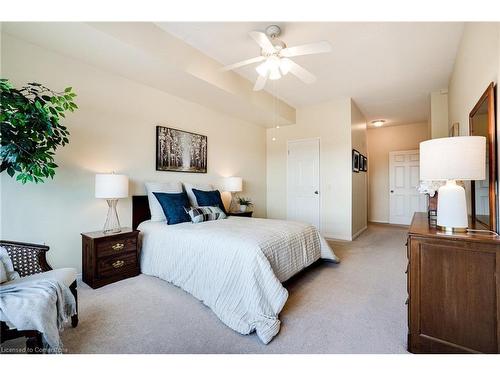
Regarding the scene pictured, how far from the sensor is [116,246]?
2523mm

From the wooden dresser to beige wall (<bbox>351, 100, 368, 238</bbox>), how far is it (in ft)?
10.6

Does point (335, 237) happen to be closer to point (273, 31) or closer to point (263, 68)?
point (263, 68)

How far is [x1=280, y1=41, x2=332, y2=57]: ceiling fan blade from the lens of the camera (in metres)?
2.05

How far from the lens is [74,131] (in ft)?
8.46

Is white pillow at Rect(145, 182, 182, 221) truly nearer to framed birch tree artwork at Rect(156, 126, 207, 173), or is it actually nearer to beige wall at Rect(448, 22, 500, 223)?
framed birch tree artwork at Rect(156, 126, 207, 173)

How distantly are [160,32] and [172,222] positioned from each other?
7.02ft

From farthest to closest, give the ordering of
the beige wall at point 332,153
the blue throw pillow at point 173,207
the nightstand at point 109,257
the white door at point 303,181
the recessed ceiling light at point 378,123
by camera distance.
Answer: the recessed ceiling light at point 378,123 < the white door at point 303,181 < the beige wall at point 332,153 < the blue throw pillow at point 173,207 < the nightstand at point 109,257

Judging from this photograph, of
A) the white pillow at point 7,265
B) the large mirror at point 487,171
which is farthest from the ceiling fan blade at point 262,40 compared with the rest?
the white pillow at point 7,265

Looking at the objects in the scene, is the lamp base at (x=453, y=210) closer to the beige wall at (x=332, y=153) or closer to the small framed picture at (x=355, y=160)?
the beige wall at (x=332, y=153)

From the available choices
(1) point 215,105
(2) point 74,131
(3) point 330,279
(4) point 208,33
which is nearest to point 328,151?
(1) point 215,105

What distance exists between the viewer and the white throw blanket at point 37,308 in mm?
1177

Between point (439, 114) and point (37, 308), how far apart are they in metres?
5.78

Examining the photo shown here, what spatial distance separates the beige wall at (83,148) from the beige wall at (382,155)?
545 cm

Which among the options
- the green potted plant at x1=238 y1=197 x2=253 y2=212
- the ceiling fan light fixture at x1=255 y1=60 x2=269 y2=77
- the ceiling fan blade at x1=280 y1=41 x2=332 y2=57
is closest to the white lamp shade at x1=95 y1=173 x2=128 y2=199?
the ceiling fan light fixture at x1=255 y1=60 x2=269 y2=77
